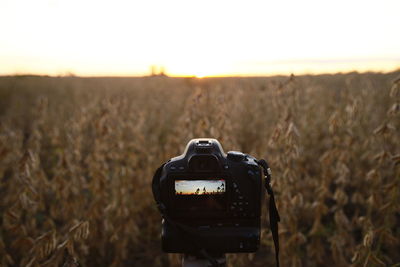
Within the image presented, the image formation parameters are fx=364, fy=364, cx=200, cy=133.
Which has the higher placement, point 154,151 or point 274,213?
point 274,213

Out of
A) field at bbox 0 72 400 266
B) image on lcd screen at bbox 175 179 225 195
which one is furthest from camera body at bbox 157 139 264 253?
field at bbox 0 72 400 266

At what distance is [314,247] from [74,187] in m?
2.23

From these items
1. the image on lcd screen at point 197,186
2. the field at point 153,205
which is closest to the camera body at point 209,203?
the image on lcd screen at point 197,186

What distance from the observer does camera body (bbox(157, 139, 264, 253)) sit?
1.38 meters

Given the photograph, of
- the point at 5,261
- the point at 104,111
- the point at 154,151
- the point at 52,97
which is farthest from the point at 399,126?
the point at 52,97

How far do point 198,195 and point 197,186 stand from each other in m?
0.04

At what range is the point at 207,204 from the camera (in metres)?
1.40

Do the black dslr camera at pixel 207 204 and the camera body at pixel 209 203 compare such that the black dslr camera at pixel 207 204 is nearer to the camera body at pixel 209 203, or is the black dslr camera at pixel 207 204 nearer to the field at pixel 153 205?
the camera body at pixel 209 203

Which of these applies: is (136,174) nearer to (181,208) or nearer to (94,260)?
(94,260)

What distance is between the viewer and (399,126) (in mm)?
5211

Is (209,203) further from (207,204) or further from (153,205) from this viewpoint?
(153,205)

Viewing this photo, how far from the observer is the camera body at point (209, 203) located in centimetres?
138

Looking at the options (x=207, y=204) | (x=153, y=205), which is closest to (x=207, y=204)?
(x=207, y=204)

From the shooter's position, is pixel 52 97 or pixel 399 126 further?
pixel 52 97
